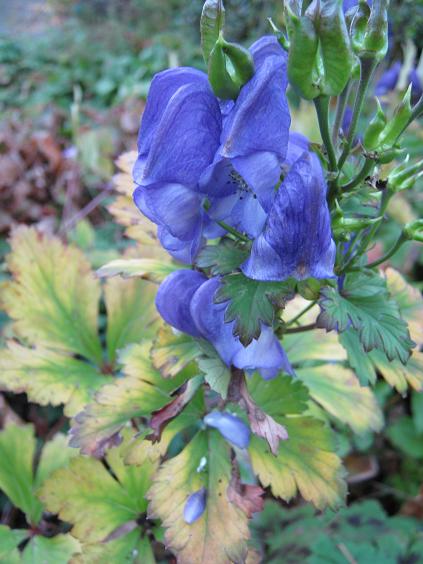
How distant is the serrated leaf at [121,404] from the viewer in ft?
2.61

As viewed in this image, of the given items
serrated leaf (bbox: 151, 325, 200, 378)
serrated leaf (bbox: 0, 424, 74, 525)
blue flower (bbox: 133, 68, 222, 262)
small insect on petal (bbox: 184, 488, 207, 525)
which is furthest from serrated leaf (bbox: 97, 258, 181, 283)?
serrated leaf (bbox: 0, 424, 74, 525)

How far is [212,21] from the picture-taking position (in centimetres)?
55

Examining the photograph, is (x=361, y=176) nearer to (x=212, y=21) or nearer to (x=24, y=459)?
(x=212, y=21)

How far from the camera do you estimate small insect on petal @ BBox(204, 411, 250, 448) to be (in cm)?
80

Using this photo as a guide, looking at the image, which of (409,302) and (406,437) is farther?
(406,437)

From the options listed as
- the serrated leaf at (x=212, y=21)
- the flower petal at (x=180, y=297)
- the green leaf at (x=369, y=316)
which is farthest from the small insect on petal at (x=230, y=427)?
the serrated leaf at (x=212, y=21)

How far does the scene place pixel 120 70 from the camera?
4156 millimetres

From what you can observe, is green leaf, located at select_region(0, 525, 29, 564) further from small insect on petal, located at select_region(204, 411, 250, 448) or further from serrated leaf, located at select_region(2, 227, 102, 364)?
small insect on petal, located at select_region(204, 411, 250, 448)

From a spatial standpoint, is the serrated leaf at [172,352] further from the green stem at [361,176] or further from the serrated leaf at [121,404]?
the green stem at [361,176]

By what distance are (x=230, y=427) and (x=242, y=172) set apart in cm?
43

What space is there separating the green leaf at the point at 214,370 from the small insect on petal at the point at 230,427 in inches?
4.5

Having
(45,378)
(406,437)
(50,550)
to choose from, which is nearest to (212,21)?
(45,378)

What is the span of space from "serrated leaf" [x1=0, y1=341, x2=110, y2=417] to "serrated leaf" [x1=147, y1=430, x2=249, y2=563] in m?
0.27

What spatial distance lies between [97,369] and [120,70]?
3.58 meters
